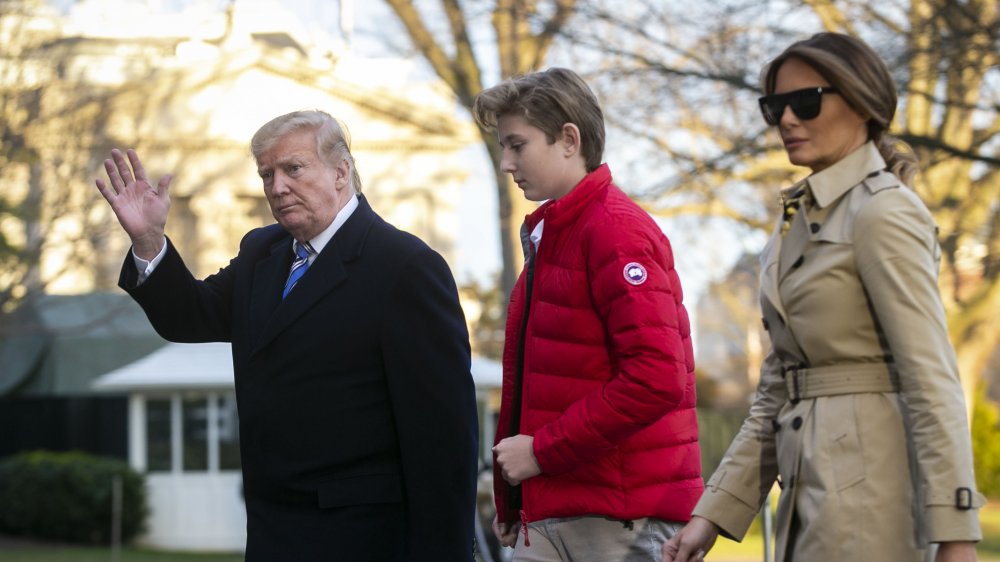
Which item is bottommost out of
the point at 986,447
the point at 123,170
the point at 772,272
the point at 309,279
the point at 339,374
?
the point at 986,447

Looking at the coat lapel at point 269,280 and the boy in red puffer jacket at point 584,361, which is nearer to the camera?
the boy in red puffer jacket at point 584,361

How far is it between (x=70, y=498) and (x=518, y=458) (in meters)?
20.7

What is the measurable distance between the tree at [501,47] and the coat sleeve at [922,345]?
12.4m

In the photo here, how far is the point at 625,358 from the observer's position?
3971 mm

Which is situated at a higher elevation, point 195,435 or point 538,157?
point 538,157

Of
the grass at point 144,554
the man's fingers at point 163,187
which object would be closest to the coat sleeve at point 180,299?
the man's fingers at point 163,187

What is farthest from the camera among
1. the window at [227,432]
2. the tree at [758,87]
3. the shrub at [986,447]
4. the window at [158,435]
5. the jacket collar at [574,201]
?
the shrub at [986,447]

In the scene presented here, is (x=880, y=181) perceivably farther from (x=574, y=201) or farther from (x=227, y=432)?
(x=227, y=432)

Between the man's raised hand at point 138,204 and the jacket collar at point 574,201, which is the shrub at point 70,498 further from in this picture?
the jacket collar at point 574,201

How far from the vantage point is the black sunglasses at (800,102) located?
3.37 metres

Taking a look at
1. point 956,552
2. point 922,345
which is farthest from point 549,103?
point 956,552

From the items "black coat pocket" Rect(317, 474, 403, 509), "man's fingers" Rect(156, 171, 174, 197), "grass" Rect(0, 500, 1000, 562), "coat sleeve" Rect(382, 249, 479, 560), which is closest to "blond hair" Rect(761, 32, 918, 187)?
"coat sleeve" Rect(382, 249, 479, 560)

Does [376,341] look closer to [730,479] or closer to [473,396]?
[473,396]

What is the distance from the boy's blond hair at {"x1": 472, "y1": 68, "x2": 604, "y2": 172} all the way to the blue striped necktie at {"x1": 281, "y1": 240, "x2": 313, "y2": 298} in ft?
2.28
